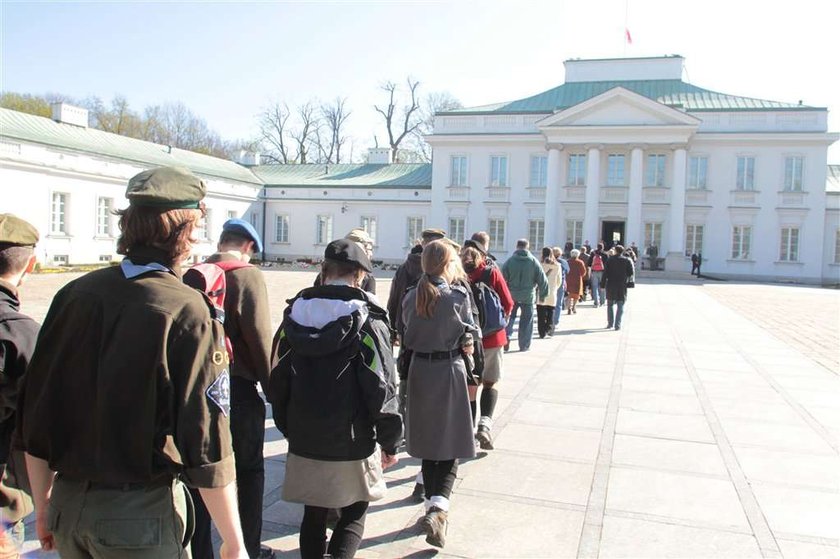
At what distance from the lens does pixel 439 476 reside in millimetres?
4484

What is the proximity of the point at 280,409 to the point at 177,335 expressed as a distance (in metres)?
1.55

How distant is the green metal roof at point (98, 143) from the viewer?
31.0 meters

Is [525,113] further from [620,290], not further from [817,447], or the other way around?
[817,447]

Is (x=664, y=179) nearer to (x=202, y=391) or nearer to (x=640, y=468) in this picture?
(x=640, y=468)

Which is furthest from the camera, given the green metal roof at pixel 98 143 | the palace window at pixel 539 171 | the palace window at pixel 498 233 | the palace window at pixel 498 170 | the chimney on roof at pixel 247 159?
the chimney on roof at pixel 247 159

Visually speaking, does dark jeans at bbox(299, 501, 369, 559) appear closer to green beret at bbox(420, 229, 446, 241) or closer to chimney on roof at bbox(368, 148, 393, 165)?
green beret at bbox(420, 229, 446, 241)

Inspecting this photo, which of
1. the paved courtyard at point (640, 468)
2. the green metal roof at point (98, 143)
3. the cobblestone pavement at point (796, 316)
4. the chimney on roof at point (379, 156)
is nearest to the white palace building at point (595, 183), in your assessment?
the green metal roof at point (98, 143)

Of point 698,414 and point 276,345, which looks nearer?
point 276,345

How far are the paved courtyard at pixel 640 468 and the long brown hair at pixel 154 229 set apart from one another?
2588 mm

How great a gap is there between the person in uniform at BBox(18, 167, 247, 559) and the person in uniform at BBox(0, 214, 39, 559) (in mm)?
665

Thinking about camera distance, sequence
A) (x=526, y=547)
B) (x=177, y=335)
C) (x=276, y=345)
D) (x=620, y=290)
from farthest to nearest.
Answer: (x=620, y=290)
(x=526, y=547)
(x=276, y=345)
(x=177, y=335)

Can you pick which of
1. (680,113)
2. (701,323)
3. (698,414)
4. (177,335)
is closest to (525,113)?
(680,113)

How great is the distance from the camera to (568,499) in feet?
16.6

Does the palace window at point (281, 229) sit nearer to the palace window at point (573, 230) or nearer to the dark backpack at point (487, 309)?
the palace window at point (573, 230)
